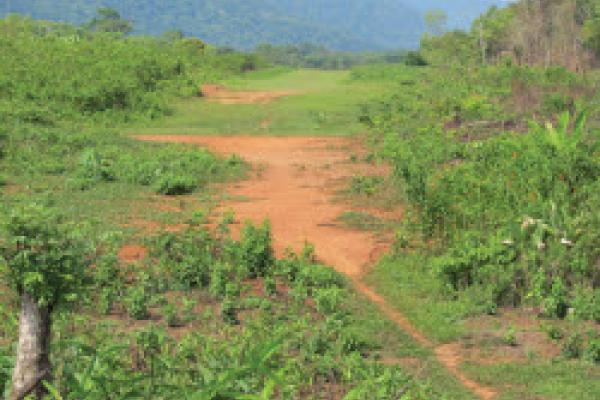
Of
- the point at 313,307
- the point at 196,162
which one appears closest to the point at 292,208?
the point at 196,162

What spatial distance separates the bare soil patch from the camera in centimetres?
2550

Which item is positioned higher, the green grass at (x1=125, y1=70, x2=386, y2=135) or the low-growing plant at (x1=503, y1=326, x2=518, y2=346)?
the green grass at (x1=125, y1=70, x2=386, y2=135)

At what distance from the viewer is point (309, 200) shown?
482 inches

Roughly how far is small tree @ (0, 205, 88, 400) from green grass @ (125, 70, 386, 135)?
50.7ft

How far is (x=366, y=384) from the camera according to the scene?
213 inches

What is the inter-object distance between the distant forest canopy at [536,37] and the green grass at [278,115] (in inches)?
217

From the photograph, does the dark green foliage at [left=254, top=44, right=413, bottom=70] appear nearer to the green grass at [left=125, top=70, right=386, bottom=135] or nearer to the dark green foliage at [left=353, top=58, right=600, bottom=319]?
the green grass at [left=125, top=70, right=386, bottom=135]

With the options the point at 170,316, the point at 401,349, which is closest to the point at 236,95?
the point at 170,316

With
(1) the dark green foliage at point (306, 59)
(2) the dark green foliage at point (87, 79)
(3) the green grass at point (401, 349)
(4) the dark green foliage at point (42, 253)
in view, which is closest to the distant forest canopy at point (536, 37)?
(2) the dark green foliage at point (87, 79)

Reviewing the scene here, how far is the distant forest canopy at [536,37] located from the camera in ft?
97.2

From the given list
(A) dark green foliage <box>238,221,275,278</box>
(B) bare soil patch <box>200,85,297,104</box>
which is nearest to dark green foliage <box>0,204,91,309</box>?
(A) dark green foliage <box>238,221,275,278</box>

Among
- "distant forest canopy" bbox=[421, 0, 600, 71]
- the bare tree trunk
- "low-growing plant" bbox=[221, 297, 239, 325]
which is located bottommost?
"low-growing plant" bbox=[221, 297, 239, 325]

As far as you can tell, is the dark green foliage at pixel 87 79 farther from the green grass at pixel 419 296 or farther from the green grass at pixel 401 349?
the green grass at pixel 401 349

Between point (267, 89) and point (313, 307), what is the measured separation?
2262 centimetres
